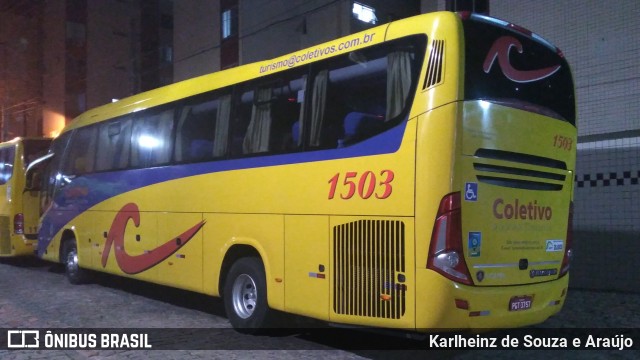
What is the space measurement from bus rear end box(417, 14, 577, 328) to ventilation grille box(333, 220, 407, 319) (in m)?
0.34

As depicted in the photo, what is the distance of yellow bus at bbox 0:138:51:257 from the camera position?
13664 millimetres

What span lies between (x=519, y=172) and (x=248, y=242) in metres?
3.31

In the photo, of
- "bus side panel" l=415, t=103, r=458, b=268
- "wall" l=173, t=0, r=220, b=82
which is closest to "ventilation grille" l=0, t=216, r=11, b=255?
"wall" l=173, t=0, r=220, b=82

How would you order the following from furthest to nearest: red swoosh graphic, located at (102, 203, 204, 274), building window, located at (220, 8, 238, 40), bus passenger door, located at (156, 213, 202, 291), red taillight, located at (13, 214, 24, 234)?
building window, located at (220, 8, 238, 40) → red taillight, located at (13, 214, 24, 234) → red swoosh graphic, located at (102, 203, 204, 274) → bus passenger door, located at (156, 213, 202, 291)

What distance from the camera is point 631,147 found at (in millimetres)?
9234

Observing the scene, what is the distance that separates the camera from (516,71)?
5535mm

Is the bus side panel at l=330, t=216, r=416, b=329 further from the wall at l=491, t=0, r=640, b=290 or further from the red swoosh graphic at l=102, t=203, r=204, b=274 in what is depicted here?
the wall at l=491, t=0, r=640, b=290

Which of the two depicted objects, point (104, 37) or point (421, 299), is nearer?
point (421, 299)

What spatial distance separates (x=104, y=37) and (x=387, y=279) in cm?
3890

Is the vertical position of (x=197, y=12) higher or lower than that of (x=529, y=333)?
higher

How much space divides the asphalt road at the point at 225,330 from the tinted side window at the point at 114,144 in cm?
237

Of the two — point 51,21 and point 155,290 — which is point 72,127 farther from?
point 51,21

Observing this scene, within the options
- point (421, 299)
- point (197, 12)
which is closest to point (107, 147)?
point (421, 299)

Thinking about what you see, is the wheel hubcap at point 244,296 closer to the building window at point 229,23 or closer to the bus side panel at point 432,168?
the bus side panel at point 432,168
